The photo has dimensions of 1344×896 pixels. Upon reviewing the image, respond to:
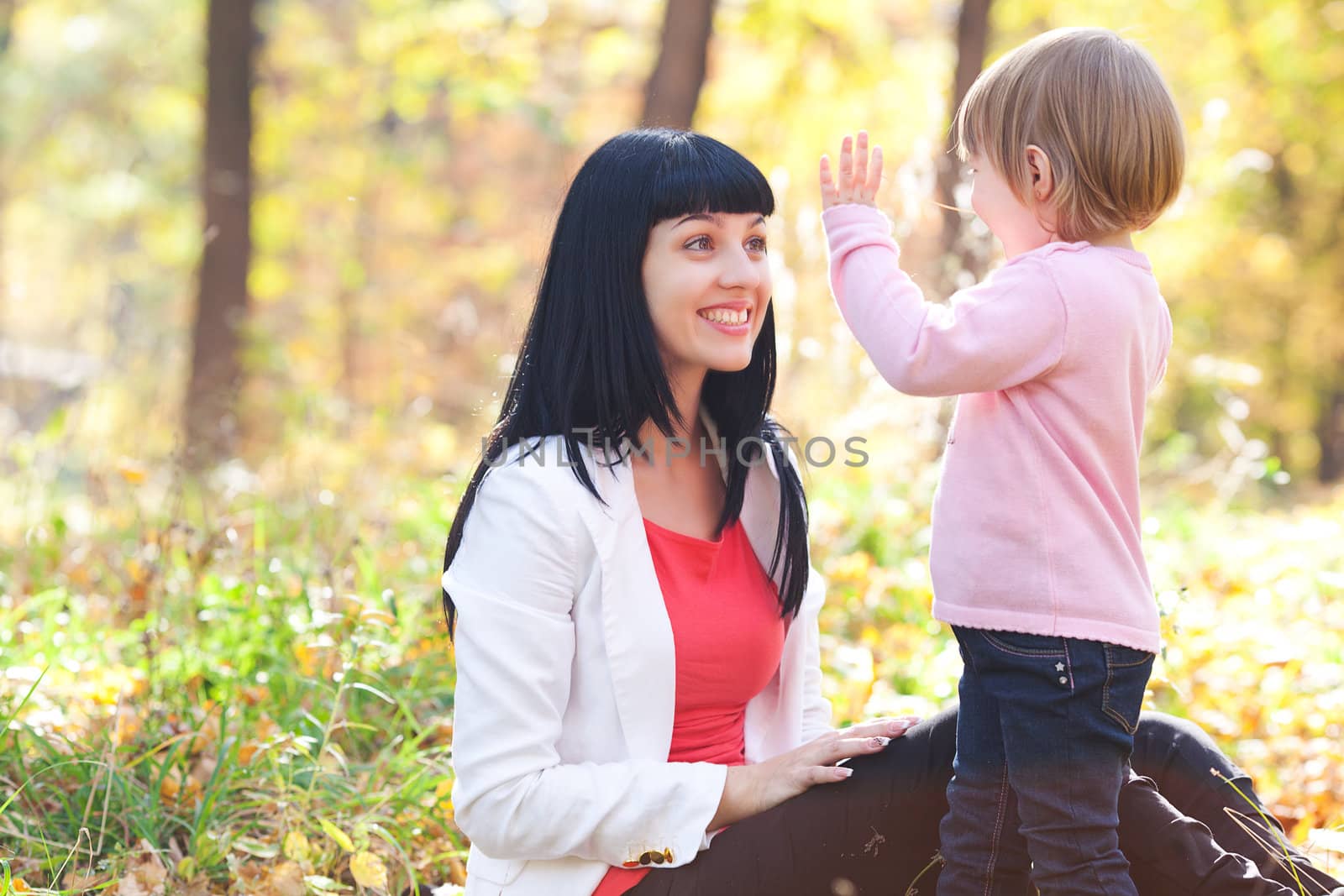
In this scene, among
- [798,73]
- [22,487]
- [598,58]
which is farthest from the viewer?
[598,58]

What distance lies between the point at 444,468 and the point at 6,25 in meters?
11.8

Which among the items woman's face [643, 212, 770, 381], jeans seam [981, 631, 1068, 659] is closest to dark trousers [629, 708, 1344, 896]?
jeans seam [981, 631, 1068, 659]

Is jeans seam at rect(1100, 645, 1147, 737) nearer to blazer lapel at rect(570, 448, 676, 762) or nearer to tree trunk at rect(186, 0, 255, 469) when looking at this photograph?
blazer lapel at rect(570, 448, 676, 762)

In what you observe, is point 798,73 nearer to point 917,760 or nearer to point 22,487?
point 22,487

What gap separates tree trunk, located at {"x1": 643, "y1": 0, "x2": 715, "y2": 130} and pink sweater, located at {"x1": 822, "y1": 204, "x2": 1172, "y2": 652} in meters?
4.52

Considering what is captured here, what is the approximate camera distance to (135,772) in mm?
2334

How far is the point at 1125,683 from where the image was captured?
1740mm

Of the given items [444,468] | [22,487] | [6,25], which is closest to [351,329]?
[6,25]

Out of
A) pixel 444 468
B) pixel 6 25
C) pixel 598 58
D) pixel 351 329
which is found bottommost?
pixel 444 468

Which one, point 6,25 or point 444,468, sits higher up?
point 6,25

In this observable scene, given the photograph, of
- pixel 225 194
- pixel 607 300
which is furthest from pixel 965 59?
pixel 607 300

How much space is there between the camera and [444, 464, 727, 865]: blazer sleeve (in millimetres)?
1699

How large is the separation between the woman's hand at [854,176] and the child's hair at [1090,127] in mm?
193

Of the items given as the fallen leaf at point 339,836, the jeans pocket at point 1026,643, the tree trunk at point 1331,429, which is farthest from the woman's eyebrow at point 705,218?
the tree trunk at point 1331,429
